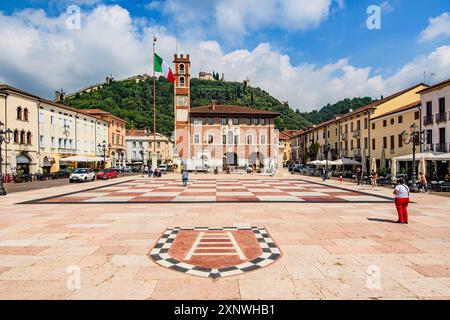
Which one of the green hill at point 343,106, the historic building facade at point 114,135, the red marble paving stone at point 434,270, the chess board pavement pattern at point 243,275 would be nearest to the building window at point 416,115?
the chess board pavement pattern at point 243,275

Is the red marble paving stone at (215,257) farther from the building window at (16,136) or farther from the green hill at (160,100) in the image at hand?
the green hill at (160,100)

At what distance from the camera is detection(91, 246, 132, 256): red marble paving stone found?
6.73m

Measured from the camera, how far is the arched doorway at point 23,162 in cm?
3415

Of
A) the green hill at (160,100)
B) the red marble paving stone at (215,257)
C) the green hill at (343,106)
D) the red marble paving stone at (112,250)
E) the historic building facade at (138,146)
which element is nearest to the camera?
the red marble paving stone at (215,257)

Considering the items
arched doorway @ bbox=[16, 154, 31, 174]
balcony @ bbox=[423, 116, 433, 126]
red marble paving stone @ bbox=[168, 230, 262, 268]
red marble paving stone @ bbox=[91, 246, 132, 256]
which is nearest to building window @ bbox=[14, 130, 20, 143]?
arched doorway @ bbox=[16, 154, 31, 174]

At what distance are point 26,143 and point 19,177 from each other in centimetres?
691

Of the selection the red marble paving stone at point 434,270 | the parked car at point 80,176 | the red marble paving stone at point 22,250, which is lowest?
the red marble paving stone at point 434,270

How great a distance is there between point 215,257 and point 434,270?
471 centimetres

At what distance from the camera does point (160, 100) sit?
128 m

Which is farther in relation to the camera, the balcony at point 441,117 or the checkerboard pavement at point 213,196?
the balcony at point 441,117

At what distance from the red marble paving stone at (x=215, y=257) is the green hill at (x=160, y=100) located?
87.1 metres

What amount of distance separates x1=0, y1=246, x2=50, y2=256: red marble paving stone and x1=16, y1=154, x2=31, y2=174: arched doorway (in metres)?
33.0
